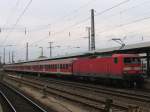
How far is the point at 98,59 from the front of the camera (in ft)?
110

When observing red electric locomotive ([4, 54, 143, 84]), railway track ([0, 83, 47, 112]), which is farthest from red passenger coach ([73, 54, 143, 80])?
railway track ([0, 83, 47, 112])


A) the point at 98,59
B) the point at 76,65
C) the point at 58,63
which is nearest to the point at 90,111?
the point at 98,59

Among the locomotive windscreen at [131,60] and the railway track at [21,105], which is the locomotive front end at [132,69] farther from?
the railway track at [21,105]

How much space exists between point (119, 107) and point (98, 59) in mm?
16433

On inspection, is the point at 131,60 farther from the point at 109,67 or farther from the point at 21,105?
Answer: the point at 21,105

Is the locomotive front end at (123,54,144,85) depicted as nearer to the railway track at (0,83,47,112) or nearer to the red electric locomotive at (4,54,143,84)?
the red electric locomotive at (4,54,143,84)

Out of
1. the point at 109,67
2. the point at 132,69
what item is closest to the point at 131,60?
the point at 132,69

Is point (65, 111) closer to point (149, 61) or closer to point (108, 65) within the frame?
point (108, 65)

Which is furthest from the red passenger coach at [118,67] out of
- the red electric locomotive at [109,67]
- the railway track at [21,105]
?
the railway track at [21,105]

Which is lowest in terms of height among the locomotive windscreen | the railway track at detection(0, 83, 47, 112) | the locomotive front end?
the railway track at detection(0, 83, 47, 112)

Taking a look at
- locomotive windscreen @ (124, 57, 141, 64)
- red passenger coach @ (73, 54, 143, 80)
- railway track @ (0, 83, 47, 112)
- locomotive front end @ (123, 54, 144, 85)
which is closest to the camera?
railway track @ (0, 83, 47, 112)

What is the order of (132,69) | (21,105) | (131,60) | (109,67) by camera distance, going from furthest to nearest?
(109,67) → (131,60) → (132,69) → (21,105)

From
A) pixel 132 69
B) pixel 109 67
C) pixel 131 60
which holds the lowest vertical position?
pixel 132 69

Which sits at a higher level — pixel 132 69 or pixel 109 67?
pixel 109 67
